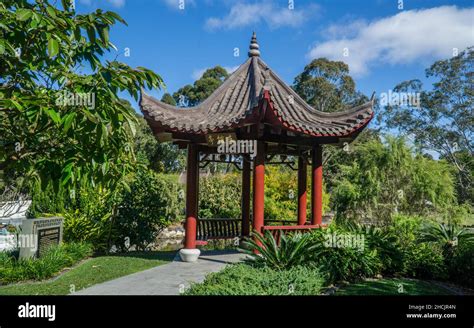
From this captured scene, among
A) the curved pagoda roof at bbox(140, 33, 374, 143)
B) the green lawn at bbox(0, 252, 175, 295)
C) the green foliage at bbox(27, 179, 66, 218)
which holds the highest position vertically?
the curved pagoda roof at bbox(140, 33, 374, 143)

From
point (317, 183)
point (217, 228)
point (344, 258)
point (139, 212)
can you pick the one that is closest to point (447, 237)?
point (344, 258)

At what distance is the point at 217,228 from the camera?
1184 centimetres

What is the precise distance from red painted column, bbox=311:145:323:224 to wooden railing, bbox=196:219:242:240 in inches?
98.4

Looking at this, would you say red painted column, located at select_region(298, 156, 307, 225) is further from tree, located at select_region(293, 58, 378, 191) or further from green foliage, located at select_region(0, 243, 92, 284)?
tree, located at select_region(293, 58, 378, 191)

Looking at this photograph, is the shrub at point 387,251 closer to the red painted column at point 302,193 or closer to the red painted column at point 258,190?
the red painted column at point 258,190

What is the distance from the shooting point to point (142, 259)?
391 inches

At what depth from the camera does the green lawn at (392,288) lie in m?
6.77

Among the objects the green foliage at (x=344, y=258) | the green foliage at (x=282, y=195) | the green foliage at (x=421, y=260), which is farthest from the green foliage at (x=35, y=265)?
the green foliage at (x=282, y=195)

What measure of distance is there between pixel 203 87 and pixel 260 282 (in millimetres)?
36324

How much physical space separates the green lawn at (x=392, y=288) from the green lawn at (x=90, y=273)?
4362 millimetres

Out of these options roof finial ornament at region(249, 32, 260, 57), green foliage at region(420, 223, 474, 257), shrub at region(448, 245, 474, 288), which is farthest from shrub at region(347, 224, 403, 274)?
roof finial ornament at region(249, 32, 260, 57)

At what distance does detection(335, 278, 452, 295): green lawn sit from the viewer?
6766 mm
